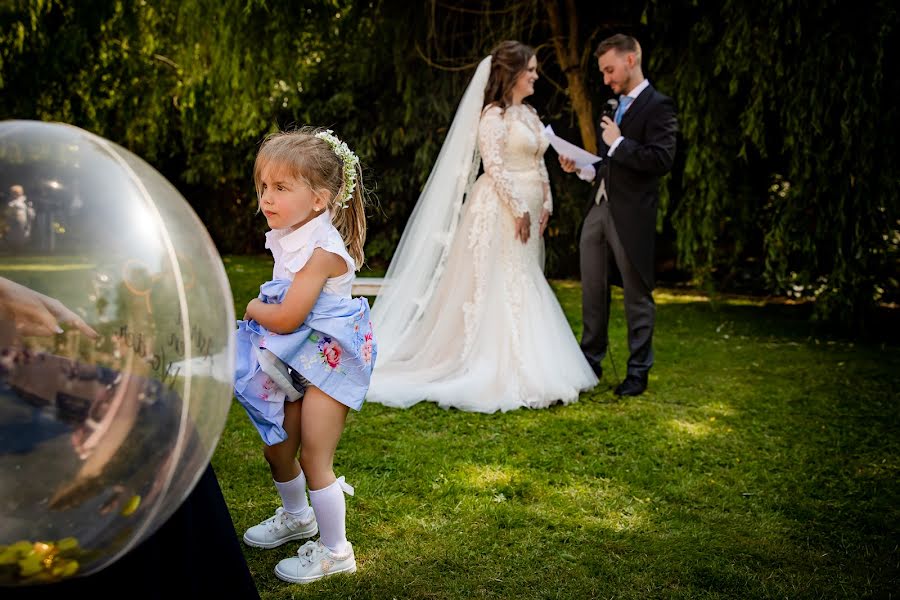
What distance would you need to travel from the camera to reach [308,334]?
2158mm

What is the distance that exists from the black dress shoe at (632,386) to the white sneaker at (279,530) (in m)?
2.33

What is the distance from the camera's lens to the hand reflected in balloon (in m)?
1.10

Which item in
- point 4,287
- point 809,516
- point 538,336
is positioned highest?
point 4,287

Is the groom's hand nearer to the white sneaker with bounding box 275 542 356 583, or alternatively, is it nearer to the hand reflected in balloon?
the white sneaker with bounding box 275 542 356 583

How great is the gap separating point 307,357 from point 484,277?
7.88 ft

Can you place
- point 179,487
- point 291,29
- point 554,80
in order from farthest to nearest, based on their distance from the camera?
point 554,80, point 291,29, point 179,487

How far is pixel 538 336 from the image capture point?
14.4ft

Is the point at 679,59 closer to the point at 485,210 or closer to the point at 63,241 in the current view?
the point at 485,210

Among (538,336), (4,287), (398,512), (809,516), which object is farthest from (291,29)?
(4,287)

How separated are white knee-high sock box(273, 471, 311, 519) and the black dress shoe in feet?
7.69

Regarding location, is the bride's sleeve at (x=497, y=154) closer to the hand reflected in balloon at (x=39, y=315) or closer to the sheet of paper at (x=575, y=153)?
the sheet of paper at (x=575, y=153)

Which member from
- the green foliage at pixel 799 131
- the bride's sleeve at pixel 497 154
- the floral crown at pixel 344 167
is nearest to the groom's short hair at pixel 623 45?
the bride's sleeve at pixel 497 154

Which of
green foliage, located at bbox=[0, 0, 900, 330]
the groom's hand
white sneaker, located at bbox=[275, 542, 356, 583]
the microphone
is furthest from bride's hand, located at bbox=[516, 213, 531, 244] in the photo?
white sneaker, located at bbox=[275, 542, 356, 583]

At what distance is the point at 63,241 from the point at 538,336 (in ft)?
11.3
